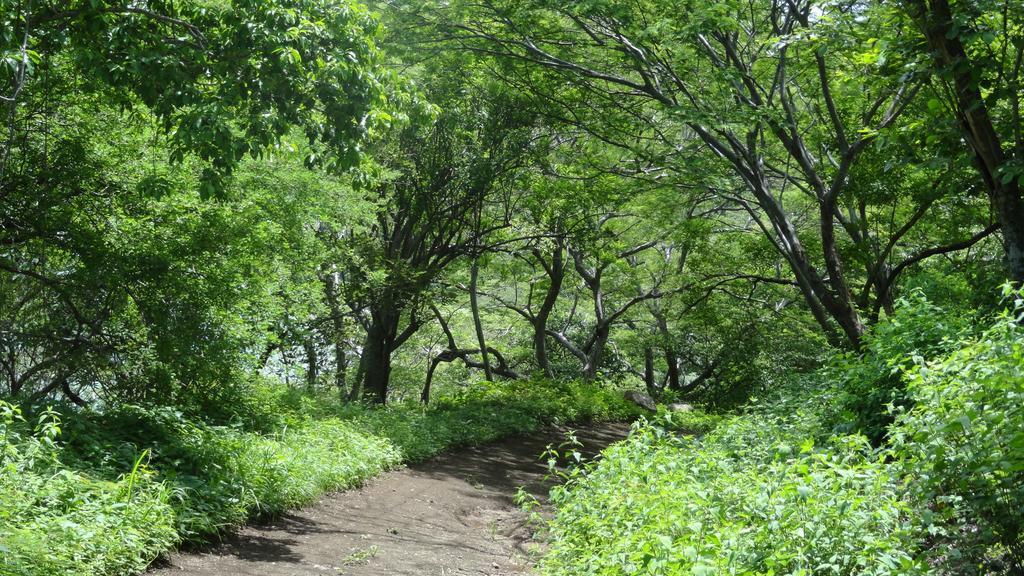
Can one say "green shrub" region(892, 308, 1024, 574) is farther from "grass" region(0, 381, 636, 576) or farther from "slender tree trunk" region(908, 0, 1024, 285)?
"grass" region(0, 381, 636, 576)

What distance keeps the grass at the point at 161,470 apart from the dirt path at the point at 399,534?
0.80 feet

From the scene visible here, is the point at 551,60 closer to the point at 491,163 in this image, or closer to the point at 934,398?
the point at 491,163

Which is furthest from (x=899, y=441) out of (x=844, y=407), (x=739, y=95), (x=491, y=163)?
(x=491, y=163)

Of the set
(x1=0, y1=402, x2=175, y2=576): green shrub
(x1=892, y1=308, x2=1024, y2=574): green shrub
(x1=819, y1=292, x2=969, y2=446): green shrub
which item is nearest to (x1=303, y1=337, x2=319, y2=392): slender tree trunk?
(x1=0, y1=402, x2=175, y2=576): green shrub

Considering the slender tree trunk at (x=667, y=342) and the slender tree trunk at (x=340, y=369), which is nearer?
the slender tree trunk at (x=340, y=369)

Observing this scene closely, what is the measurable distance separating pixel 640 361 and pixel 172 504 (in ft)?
84.1

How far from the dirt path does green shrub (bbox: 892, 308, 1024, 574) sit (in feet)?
11.9

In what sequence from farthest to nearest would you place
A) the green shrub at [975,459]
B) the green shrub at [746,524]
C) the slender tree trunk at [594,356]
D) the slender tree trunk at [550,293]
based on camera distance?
the slender tree trunk at [594,356] < the slender tree trunk at [550,293] < the green shrub at [746,524] < the green shrub at [975,459]

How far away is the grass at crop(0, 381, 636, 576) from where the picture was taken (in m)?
4.95

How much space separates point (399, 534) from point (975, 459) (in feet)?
17.8

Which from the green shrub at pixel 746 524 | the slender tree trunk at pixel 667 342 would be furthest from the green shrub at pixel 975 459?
the slender tree trunk at pixel 667 342

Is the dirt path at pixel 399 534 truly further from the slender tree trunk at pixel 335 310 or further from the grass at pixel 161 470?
the slender tree trunk at pixel 335 310

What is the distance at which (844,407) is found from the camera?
296 inches

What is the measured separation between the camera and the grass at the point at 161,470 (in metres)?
4.95
